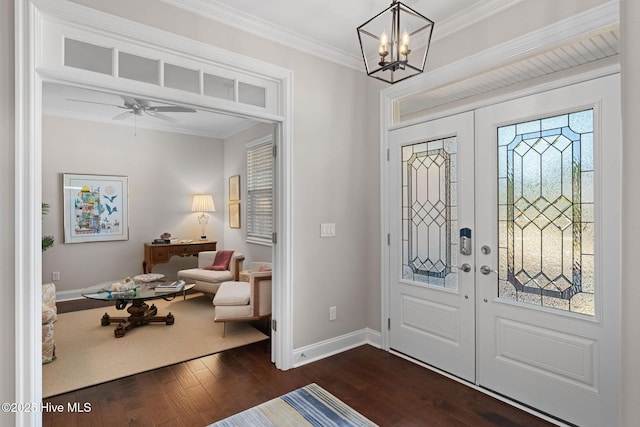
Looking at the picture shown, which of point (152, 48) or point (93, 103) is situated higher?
point (93, 103)

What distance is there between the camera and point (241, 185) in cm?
605

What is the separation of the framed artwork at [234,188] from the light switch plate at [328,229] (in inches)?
129

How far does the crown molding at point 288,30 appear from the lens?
2.46m

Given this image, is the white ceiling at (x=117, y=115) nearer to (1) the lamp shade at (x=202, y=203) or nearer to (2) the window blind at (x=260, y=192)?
(2) the window blind at (x=260, y=192)

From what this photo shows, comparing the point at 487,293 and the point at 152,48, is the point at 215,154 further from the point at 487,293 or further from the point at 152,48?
the point at 487,293

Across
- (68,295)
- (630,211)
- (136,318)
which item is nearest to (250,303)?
(136,318)

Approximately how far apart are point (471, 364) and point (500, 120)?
1828 mm

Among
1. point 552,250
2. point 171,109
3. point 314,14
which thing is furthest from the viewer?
point 171,109

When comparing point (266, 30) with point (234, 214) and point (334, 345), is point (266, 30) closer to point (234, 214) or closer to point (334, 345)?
point (334, 345)

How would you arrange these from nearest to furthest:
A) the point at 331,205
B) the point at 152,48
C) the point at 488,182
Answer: the point at 152,48 < the point at 488,182 < the point at 331,205

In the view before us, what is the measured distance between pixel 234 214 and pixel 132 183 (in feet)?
5.57

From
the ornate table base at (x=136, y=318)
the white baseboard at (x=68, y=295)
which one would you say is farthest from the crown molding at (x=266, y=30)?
the white baseboard at (x=68, y=295)

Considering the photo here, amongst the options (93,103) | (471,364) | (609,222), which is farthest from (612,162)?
(93,103)

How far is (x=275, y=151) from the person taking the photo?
118 inches
